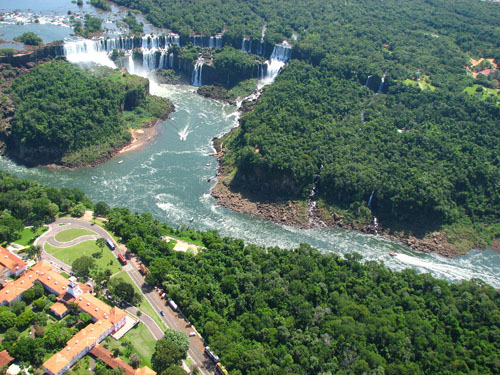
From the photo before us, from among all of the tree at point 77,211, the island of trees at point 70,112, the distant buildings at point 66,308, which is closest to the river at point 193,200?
the island of trees at point 70,112

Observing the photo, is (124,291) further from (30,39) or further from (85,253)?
(30,39)

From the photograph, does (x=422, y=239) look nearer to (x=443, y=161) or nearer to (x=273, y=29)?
(x=443, y=161)

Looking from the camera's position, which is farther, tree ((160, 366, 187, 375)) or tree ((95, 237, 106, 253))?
tree ((95, 237, 106, 253))

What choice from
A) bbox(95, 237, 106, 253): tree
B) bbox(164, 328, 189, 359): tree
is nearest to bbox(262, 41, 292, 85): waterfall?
bbox(95, 237, 106, 253): tree

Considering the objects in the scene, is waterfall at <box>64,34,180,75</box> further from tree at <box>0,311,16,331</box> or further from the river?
tree at <box>0,311,16,331</box>

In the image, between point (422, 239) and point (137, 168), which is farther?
point (137, 168)

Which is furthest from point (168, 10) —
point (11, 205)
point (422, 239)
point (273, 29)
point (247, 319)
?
point (247, 319)
